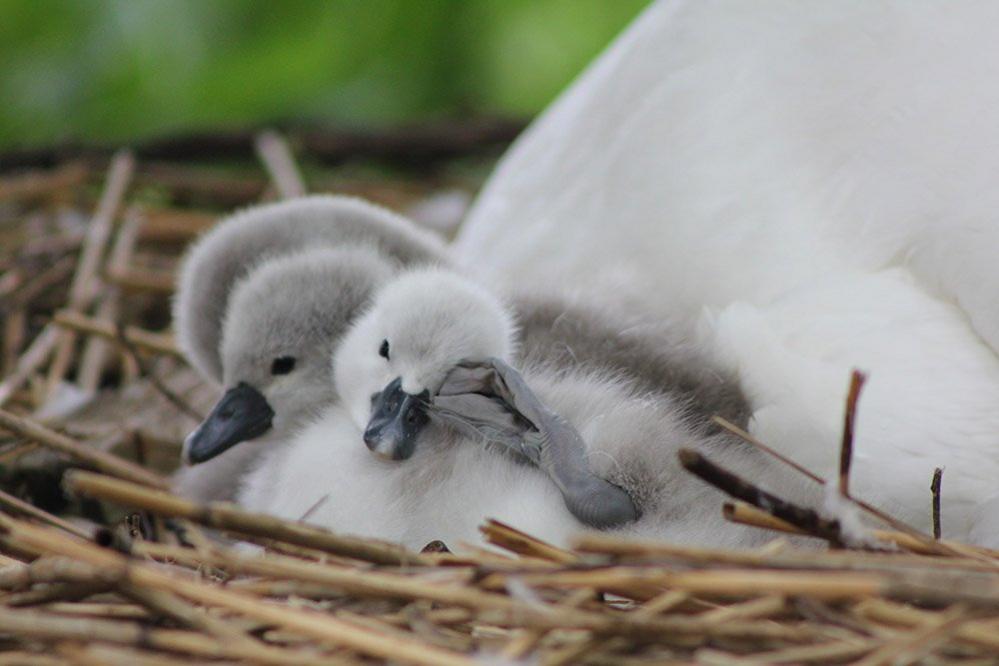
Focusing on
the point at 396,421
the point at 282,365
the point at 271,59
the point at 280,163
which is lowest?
the point at 396,421

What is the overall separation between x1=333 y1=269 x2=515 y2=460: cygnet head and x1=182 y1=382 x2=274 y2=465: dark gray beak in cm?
20

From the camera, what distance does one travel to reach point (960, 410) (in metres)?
1.56

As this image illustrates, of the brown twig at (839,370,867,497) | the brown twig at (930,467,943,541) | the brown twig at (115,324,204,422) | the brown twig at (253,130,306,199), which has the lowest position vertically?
the brown twig at (930,467,943,541)

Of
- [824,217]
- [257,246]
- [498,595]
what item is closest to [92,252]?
[257,246]

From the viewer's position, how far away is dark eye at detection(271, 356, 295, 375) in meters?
1.96

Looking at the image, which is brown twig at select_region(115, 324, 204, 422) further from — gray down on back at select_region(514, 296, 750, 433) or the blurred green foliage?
the blurred green foliage

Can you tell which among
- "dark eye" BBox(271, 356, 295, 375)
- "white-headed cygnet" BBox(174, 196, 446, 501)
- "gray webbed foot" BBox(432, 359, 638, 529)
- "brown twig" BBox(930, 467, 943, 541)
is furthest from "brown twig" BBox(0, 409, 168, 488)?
"brown twig" BBox(930, 467, 943, 541)

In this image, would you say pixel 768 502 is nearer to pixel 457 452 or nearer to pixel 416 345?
pixel 457 452

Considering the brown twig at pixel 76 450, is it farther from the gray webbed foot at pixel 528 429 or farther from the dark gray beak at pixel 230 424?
the gray webbed foot at pixel 528 429

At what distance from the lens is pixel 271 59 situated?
367 centimetres

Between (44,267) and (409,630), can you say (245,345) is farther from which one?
(44,267)

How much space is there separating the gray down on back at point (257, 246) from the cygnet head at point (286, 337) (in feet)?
0.26

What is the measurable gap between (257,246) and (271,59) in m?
1.71

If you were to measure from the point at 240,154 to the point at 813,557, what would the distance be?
2.44 m
